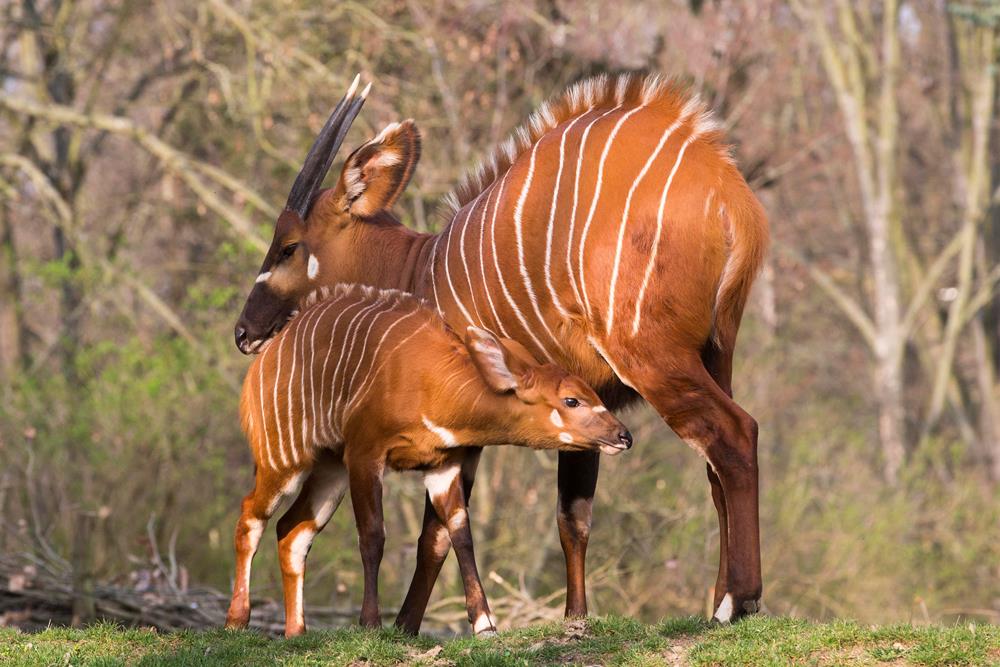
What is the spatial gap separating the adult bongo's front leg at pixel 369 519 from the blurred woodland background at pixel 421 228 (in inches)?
148

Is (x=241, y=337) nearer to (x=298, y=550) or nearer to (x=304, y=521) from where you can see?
(x=304, y=521)

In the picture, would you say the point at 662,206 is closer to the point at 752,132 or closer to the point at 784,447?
the point at 784,447

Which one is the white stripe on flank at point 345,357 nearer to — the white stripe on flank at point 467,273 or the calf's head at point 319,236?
the white stripe on flank at point 467,273

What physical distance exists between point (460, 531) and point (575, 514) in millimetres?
808

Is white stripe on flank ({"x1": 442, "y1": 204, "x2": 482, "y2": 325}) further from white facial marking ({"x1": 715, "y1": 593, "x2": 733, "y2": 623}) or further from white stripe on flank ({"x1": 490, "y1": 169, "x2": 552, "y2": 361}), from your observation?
white facial marking ({"x1": 715, "y1": 593, "x2": 733, "y2": 623})

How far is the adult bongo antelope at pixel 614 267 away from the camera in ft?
20.8

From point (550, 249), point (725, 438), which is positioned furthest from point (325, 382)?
point (725, 438)

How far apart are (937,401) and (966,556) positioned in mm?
5908

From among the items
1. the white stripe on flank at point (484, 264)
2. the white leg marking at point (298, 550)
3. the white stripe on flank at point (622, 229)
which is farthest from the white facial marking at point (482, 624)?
the white stripe on flank at point (622, 229)

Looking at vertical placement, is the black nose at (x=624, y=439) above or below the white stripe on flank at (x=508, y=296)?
below

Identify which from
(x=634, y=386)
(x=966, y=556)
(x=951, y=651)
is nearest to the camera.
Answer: (x=951, y=651)

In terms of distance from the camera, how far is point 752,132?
68.4 feet

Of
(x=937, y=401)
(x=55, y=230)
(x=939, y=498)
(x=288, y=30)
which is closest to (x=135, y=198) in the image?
(x=55, y=230)

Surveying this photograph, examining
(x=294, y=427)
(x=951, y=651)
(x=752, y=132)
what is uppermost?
(x=752, y=132)
